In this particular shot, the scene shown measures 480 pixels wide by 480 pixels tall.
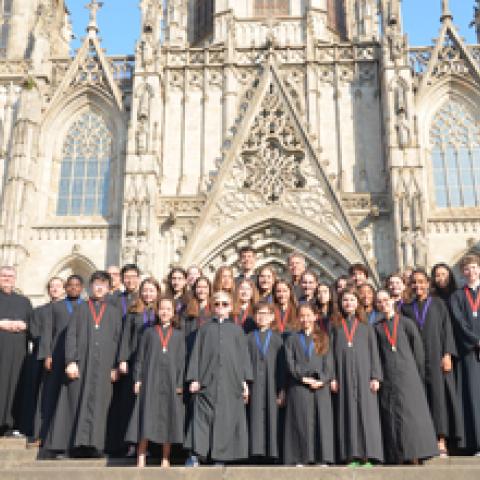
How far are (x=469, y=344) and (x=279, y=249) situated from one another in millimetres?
10665

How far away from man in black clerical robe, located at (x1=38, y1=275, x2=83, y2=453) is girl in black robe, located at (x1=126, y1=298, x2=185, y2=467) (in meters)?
0.78

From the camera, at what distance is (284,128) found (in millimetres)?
18078

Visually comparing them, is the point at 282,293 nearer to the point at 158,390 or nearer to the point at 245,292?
the point at 245,292

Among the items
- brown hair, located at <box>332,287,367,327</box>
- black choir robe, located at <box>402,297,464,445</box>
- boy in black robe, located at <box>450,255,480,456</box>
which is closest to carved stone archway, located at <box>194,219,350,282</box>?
boy in black robe, located at <box>450,255,480,456</box>

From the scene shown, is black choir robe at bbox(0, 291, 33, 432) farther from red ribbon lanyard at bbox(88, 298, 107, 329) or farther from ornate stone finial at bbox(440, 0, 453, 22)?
ornate stone finial at bbox(440, 0, 453, 22)

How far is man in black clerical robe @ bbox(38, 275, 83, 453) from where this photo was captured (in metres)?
6.73

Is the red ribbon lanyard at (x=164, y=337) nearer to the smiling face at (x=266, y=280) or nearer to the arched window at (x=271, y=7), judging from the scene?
the smiling face at (x=266, y=280)

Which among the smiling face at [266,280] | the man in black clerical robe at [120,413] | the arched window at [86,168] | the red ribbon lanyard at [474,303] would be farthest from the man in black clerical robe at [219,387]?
the arched window at [86,168]

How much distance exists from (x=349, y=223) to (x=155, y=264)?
5287 mm

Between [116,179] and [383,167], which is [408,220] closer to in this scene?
[383,167]

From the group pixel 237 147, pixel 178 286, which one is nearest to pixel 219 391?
pixel 178 286

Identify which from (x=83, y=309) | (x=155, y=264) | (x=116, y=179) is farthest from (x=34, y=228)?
(x=83, y=309)

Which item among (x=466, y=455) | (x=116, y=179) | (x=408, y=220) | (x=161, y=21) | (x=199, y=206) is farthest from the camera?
(x=161, y=21)

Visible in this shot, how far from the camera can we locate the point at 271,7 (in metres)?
22.0
